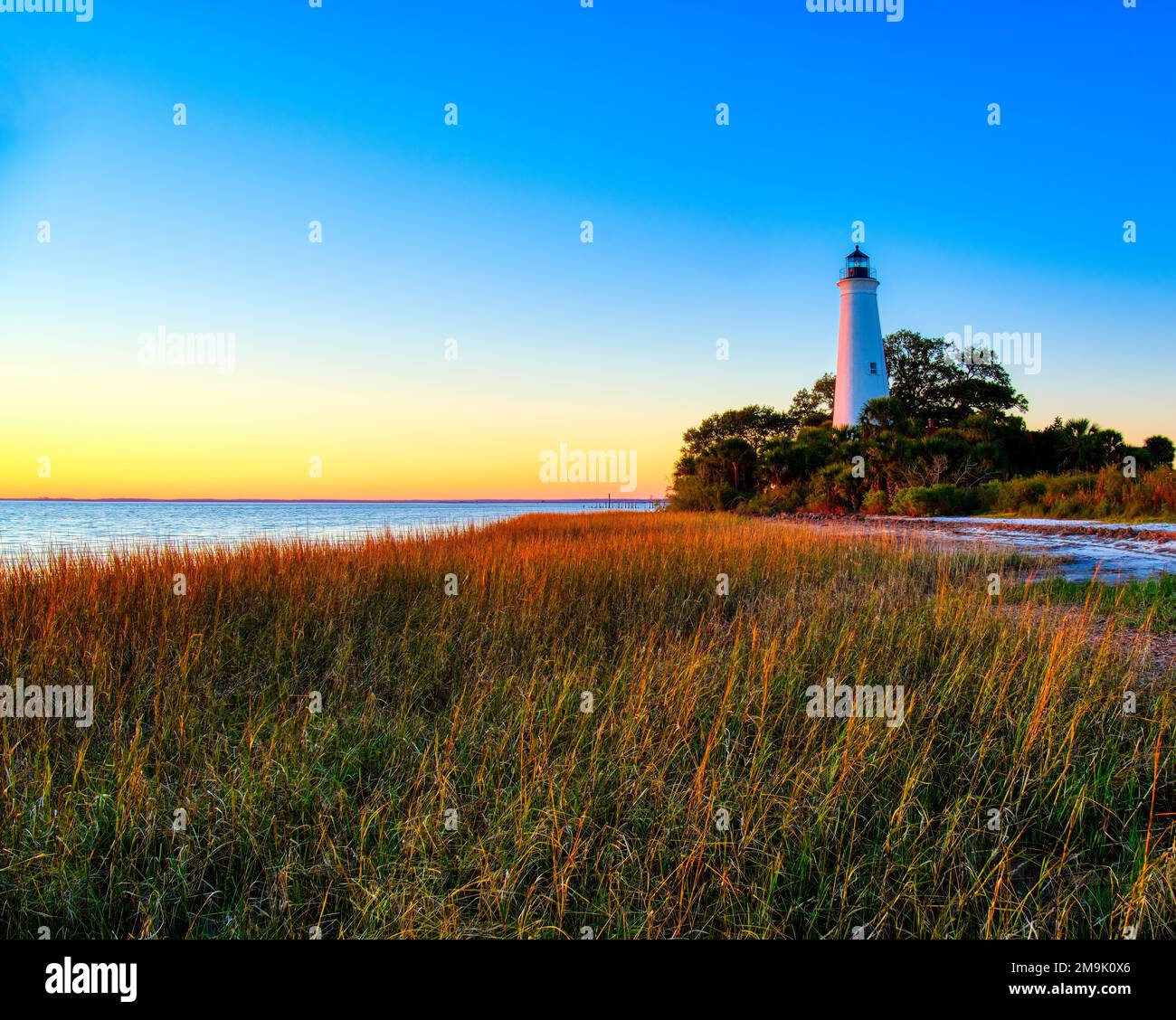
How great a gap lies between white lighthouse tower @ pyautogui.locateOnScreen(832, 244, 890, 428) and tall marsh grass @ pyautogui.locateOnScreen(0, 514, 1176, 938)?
27.9 m

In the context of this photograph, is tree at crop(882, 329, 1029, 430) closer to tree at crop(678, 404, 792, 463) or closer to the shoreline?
tree at crop(678, 404, 792, 463)

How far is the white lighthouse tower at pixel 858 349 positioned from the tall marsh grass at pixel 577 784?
91.7ft

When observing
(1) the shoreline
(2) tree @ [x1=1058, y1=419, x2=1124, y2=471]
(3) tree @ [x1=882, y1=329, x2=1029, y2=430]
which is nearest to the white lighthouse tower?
(3) tree @ [x1=882, y1=329, x2=1029, y2=430]

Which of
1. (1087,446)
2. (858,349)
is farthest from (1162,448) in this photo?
(858,349)

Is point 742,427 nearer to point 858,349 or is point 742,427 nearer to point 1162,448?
point 858,349

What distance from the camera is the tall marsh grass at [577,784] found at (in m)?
2.14

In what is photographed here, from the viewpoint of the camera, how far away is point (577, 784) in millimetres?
2693

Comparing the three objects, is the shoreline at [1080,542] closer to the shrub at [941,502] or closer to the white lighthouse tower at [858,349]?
the shrub at [941,502]

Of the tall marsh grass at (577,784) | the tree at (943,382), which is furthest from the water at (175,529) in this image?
the tree at (943,382)

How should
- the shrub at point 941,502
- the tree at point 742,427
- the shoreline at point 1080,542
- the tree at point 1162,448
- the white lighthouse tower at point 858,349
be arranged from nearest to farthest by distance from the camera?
the shoreline at point 1080,542 → the shrub at point 941,502 → the tree at point 1162,448 → the white lighthouse tower at point 858,349 → the tree at point 742,427

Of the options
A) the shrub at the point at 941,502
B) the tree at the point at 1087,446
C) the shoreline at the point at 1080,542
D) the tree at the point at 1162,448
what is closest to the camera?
the shoreline at the point at 1080,542

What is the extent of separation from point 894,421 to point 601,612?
858 inches
